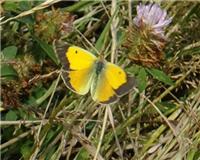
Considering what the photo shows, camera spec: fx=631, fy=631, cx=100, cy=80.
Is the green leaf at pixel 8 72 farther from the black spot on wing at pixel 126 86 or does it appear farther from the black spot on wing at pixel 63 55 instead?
the black spot on wing at pixel 126 86

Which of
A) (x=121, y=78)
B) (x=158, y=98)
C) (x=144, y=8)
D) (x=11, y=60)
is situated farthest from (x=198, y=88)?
(x=11, y=60)

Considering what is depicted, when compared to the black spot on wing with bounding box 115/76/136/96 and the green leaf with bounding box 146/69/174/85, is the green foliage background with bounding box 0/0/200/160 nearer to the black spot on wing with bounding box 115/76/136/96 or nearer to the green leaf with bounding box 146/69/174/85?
the green leaf with bounding box 146/69/174/85

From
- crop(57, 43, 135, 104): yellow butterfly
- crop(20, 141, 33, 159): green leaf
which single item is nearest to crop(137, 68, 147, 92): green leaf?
crop(57, 43, 135, 104): yellow butterfly

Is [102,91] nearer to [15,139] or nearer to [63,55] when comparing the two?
[63,55]

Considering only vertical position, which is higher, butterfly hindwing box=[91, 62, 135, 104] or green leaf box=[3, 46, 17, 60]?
butterfly hindwing box=[91, 62, 135, 104]

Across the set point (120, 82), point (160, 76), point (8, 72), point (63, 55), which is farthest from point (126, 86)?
point (8, 72)

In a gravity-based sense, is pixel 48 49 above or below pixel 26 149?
above
